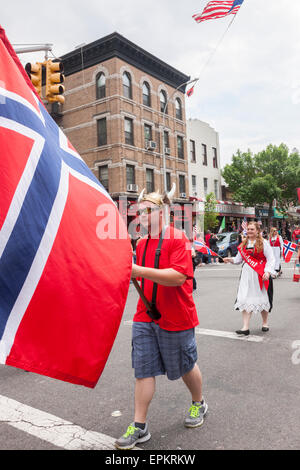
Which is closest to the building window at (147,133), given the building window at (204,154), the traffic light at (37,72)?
the building window at (204,154)

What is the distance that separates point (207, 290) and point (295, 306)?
3.19 metres

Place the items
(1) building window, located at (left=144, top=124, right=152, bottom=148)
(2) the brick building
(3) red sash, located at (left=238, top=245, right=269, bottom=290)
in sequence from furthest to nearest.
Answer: (1) building window, located at (left=144, top=124, right=152, bottom=148), (2) the brick building, (3) red sash, located at (left=238, top=245, right=269, bottom=290)

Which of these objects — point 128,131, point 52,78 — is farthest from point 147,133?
point 52,78

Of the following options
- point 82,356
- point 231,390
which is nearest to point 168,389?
point 231,390

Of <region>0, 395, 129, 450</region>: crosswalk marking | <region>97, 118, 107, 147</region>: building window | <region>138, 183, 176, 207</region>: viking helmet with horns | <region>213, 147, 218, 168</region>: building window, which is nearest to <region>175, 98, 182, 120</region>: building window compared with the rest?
<region>213, 147, 218, 168</region>: building window

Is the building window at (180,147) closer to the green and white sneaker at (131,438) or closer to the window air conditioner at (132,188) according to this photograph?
the window air conditioner at (132,188)

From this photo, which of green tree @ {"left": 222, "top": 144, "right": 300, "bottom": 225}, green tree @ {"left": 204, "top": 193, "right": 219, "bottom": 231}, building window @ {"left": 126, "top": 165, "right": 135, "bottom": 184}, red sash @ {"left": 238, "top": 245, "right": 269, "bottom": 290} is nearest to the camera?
red sash @ {"left": 238, "top": 245, "right": 269, "bottom": 290}

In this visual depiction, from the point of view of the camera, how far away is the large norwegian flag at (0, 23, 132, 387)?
220 centimetres

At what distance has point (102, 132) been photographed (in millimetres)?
26328

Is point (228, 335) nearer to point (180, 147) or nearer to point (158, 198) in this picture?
point (158, 198)

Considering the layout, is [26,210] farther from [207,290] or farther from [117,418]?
[207,290]

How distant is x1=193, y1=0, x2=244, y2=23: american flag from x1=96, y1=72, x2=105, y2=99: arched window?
14805 millimetres

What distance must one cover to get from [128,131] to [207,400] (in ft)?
80.0

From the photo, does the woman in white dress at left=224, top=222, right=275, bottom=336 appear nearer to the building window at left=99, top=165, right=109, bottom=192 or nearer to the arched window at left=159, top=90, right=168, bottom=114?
the building window at left=99, top=165, right=109, bottom=192
